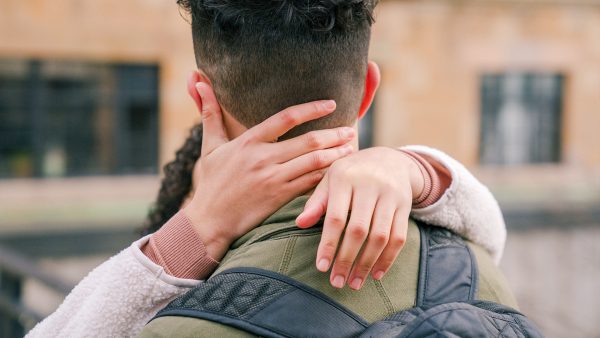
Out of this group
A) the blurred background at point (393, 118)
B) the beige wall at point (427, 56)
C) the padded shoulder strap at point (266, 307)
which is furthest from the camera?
the beige wall at point (427, 56)

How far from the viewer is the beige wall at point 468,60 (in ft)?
46.8

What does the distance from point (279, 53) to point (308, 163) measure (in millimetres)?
228

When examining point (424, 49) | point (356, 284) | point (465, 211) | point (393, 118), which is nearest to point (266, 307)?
point (356, 284)

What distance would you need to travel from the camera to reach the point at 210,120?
5.28ft

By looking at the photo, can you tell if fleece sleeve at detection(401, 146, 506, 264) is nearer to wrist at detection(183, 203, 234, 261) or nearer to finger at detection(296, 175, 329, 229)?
finger at detection(296, 175, 329, 229)

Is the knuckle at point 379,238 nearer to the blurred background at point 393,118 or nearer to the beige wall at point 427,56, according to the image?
the blurred background at point 393,118

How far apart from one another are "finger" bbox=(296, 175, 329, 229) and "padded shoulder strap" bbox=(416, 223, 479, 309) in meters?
0.26

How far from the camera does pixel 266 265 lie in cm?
136

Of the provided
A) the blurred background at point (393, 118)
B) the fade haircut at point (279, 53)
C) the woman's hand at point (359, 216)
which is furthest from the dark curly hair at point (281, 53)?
the blurred background at point (393, 118)

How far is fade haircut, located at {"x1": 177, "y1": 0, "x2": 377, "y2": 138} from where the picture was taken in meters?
1.48

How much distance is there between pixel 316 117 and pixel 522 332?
57 centimetres

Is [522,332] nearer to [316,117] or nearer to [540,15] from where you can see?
[316,117]

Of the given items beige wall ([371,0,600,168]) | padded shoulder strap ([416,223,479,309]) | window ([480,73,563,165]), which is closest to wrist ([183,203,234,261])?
padded shoulder strap ([416,223,479,309])

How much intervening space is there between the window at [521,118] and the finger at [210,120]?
1421cm
